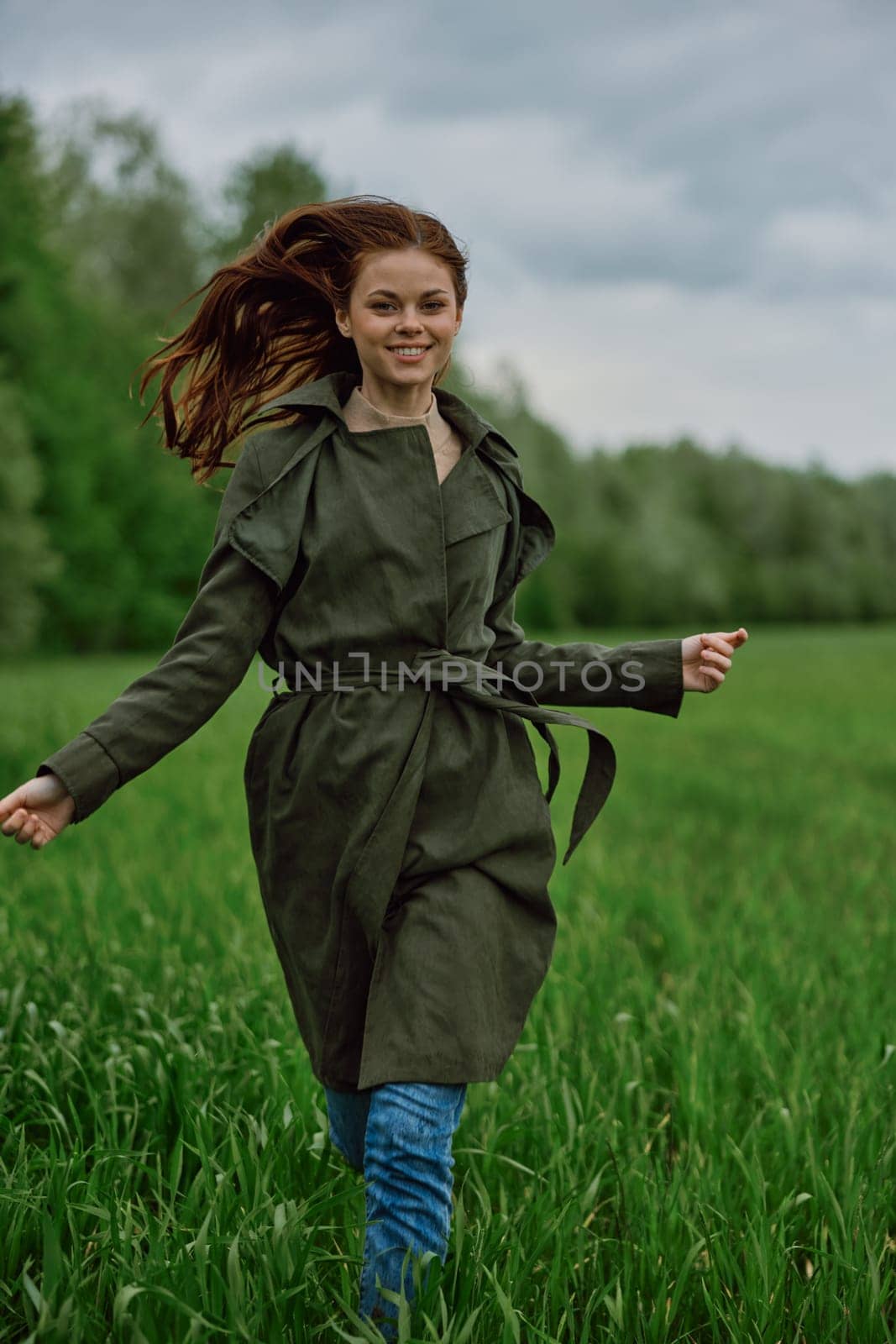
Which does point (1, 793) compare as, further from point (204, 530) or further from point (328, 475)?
point (204, 530)

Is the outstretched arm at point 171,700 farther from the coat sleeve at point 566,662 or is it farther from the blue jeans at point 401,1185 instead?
the blue jeans at point 401,1185

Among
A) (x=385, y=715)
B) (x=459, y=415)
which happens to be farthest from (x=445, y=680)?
(x=459, y=415)

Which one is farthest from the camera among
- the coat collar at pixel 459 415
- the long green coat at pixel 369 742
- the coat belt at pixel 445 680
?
the coat collar at pixel 459 415

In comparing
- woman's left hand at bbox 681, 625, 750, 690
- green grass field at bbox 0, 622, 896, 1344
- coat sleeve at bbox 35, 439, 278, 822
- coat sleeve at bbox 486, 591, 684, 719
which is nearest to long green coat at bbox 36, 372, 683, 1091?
coat sleeve at bbox 35, 439, 278, 822

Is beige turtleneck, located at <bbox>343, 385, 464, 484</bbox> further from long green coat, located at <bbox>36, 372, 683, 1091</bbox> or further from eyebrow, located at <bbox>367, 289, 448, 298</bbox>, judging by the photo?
eyebrow, located at <bbox>367, 289, 448, 298</bbox>

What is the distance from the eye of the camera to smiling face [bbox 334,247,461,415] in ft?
7.79

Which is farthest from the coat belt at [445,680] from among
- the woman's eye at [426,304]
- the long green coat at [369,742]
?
the woman's eye at [426,304]

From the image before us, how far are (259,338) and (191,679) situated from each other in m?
0.82

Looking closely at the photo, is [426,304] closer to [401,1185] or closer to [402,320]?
[402,320]

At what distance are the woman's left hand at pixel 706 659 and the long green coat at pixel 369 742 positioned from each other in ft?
0.84

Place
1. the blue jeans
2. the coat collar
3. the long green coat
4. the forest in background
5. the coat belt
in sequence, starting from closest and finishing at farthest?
the blue jeans → the long green coat → the coat belt → the coat collar → the forest in background

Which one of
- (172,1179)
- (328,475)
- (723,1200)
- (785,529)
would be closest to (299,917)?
(172,1179)

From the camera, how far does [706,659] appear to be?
2490mm

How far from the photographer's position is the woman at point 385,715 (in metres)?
2.15
